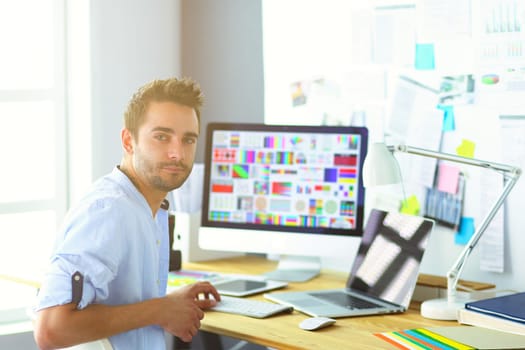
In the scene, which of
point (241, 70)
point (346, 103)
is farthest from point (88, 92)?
point (346, 103)

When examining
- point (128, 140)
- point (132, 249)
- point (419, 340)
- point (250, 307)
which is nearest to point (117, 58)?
point (128, 140)

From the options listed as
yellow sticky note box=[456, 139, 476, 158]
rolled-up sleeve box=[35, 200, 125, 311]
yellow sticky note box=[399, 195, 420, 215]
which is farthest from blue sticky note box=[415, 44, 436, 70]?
rolled-up sleeve box=[35, 200, 125, 311]

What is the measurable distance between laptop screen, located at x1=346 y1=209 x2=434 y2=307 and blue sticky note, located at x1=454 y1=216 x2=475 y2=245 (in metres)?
0.23

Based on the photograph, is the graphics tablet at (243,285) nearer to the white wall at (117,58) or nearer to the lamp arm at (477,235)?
the lamp arm at (477,235)

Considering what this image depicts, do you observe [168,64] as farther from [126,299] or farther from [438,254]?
[126,299]

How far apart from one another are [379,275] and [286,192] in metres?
0.45

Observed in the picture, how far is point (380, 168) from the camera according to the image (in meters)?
2.34

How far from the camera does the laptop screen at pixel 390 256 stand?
8.16 ft

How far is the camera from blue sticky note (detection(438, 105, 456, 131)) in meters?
2.70

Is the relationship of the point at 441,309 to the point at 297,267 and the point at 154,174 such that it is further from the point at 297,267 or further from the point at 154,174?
the point at 154,174

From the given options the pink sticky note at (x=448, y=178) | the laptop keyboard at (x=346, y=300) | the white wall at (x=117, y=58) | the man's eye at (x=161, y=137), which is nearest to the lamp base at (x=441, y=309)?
the laptop keyboard at (x=346, y=300)

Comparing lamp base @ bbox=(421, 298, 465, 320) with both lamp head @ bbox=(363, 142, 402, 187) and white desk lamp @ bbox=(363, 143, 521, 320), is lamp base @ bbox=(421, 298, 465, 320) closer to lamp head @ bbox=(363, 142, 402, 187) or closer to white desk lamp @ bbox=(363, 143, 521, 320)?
white desk lamp @ bbox=(363, 143, 521, 320)

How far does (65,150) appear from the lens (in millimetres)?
3355

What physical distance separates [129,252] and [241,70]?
1477 millimetres
